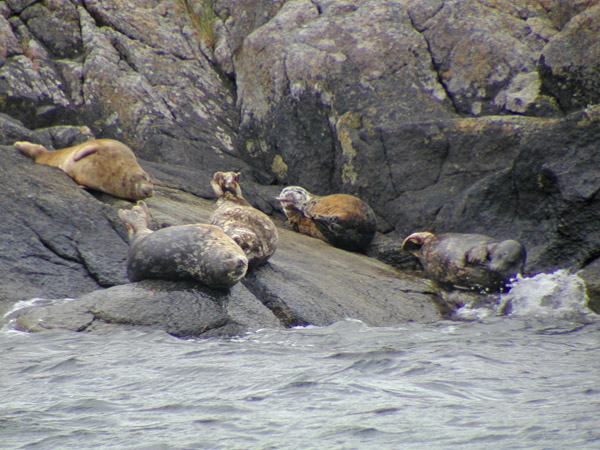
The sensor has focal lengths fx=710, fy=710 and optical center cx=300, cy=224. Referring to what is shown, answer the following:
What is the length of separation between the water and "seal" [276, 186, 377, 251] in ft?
12.3

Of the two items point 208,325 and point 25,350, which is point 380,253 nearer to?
point 208,325

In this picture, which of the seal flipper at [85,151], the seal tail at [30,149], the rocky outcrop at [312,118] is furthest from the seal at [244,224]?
the seal tail at [30,149]

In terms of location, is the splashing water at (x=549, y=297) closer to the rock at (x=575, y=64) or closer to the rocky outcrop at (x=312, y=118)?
the rocky outcrop at (x=312, y=118)

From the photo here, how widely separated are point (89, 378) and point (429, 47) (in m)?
8.50

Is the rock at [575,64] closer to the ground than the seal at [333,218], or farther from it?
farther from it

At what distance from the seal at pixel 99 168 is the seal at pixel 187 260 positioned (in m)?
2.39

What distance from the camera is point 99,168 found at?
25.8 ft

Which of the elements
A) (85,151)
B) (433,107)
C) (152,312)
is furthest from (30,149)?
(433,107)

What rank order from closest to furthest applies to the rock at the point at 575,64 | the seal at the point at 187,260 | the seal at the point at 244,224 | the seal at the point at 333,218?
the seal at the point at 187,260, the seal at the point at 244,224, the rock at the point at 575,64, the seal at the point at 333,218

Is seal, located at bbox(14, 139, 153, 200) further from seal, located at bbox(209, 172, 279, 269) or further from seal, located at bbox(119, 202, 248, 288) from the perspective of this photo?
seal, located at bbox(119, 202, 248, 288)

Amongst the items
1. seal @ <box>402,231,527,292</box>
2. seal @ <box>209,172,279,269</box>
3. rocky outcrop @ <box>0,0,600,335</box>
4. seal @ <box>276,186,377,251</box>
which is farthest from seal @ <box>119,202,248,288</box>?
seal @ <box>276,186,377,251</box>

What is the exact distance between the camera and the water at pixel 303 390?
258cm

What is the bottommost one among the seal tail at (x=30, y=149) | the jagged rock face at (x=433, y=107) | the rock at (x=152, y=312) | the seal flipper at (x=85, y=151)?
the rock at (x=152, y=312)

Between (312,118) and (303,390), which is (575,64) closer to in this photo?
(312,118)
